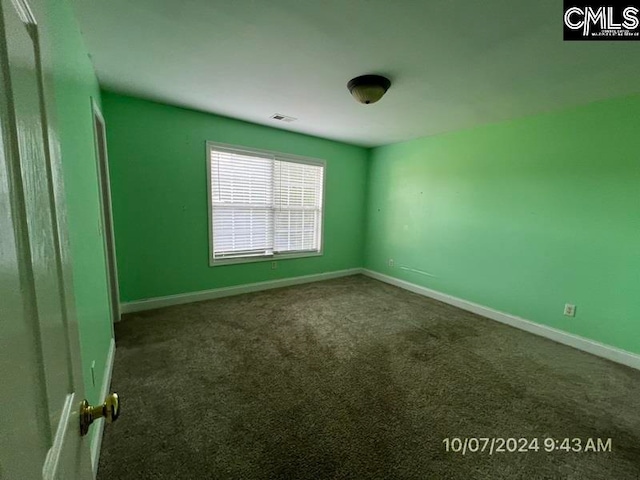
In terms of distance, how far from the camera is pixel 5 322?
0.30 meters

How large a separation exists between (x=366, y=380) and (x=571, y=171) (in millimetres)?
2779

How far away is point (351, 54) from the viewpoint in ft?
5.92

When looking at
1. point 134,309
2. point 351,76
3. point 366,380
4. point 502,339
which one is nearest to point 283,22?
point 351,76

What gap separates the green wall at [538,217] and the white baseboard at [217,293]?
152 centimetres

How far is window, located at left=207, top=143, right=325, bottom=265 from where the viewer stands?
3.34m

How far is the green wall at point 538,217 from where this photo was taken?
227cm

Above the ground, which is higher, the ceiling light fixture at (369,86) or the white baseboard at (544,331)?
the ceiling light fixture at (369,86)

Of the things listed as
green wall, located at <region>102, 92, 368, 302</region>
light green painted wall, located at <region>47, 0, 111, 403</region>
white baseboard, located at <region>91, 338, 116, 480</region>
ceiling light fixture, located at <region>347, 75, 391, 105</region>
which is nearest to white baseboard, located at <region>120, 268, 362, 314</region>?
green wall, located at <region>102, 92, 368, 302</region>

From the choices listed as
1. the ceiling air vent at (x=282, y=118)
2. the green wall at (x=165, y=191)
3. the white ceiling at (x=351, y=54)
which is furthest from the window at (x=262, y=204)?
the white ceiling at (x=351, y=54)

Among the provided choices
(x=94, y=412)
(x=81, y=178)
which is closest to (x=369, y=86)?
(x=81, y=178)

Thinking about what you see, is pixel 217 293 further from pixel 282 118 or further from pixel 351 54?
pixel 351 54

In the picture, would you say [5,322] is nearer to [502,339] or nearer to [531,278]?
[502,339]

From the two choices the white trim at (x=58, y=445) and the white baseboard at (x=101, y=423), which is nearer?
the white trim at (x=58, y=445)

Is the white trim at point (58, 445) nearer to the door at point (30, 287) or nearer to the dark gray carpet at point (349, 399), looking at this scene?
the door at point (30, 287)
